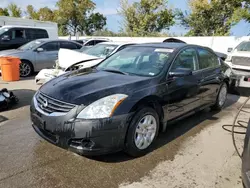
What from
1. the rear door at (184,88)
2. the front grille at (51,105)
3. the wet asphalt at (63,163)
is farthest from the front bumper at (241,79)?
the front grille at (51,105)

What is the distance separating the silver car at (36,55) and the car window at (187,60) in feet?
21.6

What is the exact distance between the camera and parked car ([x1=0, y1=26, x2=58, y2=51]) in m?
10.6

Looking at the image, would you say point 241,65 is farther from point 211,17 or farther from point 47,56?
point 211,17

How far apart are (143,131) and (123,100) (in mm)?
606

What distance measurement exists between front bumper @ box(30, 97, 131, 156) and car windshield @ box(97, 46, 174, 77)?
1.04 metres

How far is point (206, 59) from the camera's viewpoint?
4793 millimetres

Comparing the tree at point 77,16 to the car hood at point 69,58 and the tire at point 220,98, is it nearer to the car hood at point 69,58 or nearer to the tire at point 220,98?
the car hood at point 69,58

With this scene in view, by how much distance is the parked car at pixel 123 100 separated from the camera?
2.77 m

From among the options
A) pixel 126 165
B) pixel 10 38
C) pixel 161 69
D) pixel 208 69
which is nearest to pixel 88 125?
pixel 126 165

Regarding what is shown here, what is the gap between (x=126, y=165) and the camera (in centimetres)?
307

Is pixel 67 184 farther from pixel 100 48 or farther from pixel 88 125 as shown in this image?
pixel 100 48

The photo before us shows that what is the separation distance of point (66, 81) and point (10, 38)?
29.2ft

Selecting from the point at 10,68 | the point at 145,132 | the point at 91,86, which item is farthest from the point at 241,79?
the point at 10,68

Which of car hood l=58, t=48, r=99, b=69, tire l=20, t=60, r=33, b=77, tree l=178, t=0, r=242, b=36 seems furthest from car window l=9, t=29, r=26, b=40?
tree l=178, t=0, r=242, b=36
